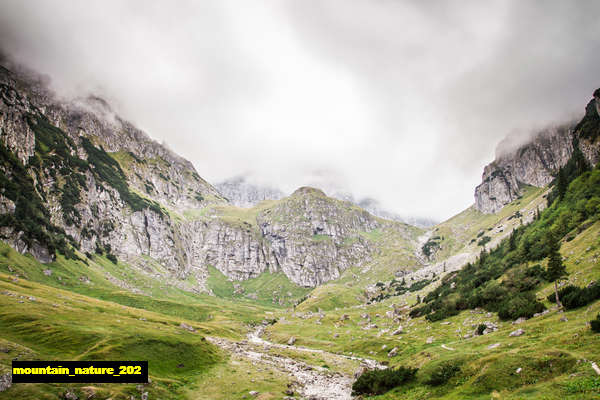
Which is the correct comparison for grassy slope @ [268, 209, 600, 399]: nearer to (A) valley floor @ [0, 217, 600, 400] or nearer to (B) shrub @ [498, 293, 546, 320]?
(A) valley floor @ [0, 217, 600, 400]

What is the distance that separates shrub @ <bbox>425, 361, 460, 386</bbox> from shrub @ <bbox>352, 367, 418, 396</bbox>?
159 inches

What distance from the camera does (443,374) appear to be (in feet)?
106

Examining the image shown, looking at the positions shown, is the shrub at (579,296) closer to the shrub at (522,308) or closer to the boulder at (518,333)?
the shrub at (522,308)

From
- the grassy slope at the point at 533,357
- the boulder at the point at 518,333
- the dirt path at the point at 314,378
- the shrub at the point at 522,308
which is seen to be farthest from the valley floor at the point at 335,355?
the shrub at the point at 522,308

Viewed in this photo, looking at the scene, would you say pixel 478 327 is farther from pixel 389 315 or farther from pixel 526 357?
pixel 389 315

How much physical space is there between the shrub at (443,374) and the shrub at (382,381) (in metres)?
4.03

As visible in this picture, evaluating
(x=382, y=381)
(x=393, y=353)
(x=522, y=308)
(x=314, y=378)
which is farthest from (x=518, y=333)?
(x=314, y=378)

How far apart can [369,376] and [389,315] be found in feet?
321

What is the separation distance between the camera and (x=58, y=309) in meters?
67.2

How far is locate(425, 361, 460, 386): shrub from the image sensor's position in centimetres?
3170

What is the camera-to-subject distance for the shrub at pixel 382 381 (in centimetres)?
3700

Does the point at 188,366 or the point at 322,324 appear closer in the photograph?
the point at 188,366

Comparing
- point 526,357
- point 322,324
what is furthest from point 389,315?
point 526,357

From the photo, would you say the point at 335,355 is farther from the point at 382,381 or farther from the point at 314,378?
the point at 382,381
